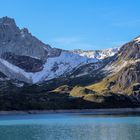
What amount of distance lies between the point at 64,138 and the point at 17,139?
380 inches

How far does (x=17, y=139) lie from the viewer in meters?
95.9

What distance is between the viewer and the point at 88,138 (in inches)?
3713

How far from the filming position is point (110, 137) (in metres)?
93.8

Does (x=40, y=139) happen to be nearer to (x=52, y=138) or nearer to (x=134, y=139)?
(x=52, y=138)

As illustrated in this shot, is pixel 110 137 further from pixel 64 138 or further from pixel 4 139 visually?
pixel 4 139

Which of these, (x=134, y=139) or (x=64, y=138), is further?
(x=64, y=138)

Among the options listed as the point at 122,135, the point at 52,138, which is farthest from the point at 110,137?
the point at 52,138

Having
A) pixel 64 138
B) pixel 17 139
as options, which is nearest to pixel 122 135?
pixel 64 138

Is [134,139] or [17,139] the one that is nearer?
[134,139]

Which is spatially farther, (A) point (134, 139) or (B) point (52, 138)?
(B) point (52, 138)

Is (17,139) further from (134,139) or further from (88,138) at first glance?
(134,139)

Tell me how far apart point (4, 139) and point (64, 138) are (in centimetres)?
1238

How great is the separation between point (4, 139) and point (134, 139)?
26.9m

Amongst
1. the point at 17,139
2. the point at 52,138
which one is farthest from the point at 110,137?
the point at 17,139
